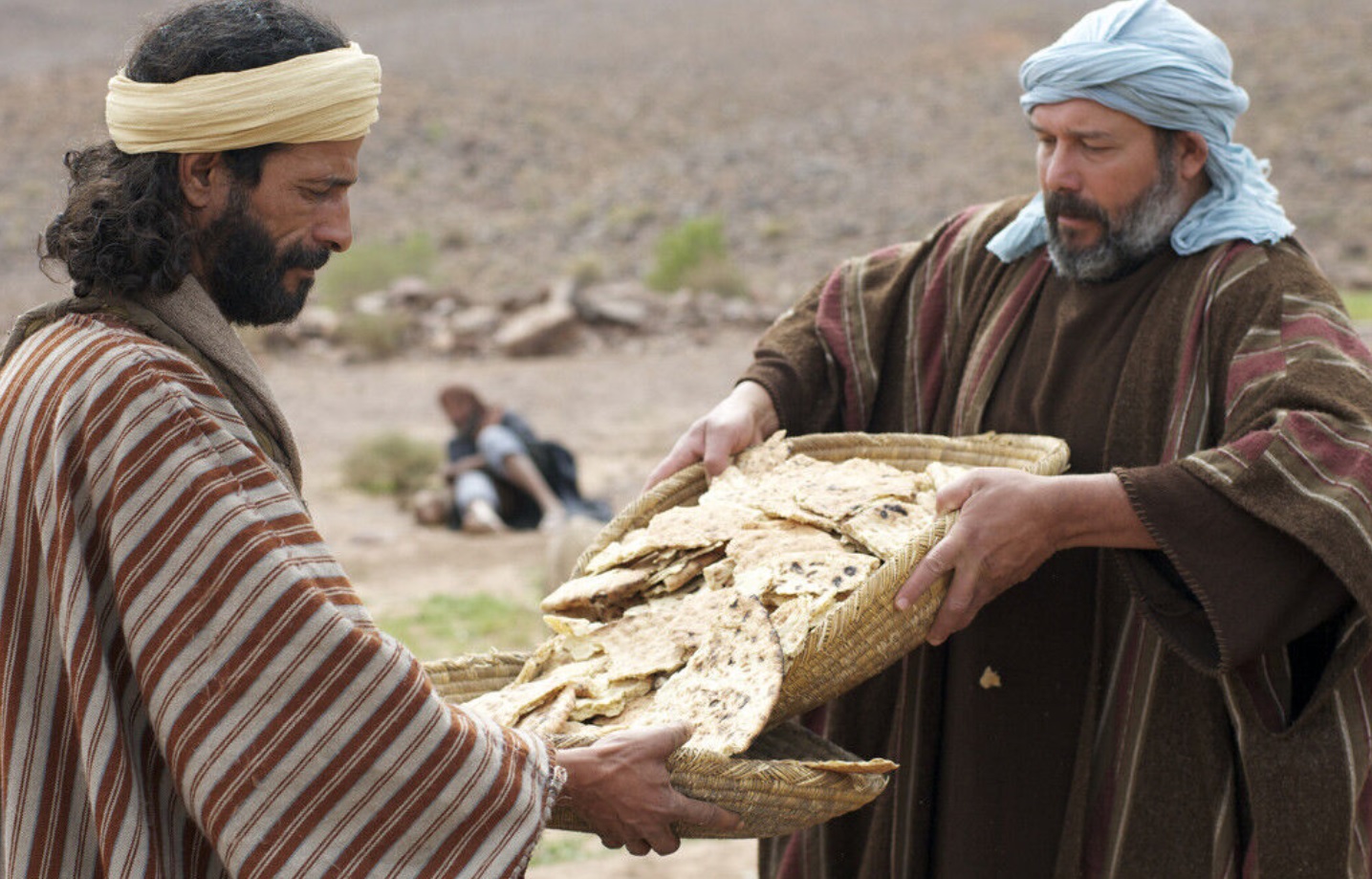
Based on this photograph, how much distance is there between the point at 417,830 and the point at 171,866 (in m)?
0.35

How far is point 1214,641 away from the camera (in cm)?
286

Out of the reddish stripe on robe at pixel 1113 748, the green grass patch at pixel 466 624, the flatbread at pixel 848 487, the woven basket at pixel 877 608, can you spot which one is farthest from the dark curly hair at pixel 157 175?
the green grass patch at pixel 466 624

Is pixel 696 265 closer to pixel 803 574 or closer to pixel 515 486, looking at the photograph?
pixel 515 486

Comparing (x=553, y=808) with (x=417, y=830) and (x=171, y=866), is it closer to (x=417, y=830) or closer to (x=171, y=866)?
(x=417, y=830)

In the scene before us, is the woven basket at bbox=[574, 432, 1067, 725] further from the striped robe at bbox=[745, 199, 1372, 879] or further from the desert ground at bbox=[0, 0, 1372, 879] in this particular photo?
the desert ground at bbox=[0, 0, 1372, 879]

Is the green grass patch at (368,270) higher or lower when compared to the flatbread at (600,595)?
lower

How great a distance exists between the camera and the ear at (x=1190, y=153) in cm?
317

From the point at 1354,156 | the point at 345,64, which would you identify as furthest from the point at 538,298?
the point at 345,64

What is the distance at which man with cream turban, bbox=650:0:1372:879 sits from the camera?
109 inches

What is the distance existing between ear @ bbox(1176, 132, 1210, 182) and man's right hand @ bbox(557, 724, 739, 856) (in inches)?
65.0

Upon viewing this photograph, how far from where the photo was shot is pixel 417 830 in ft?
7.12

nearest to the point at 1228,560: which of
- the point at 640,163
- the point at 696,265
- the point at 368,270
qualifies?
the point at 696,265

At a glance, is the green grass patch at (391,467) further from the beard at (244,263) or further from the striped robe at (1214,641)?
the beard at (244,263)

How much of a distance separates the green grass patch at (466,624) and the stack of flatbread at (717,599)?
4.53 meters
